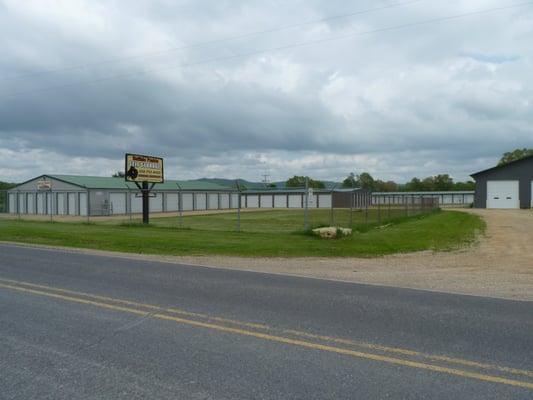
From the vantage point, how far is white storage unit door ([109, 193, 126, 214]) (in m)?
47.6

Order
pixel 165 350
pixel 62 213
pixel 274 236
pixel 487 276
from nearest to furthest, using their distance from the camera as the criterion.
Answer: pixel 165 350, pixel 487 276, pixel 274 236, pixel 62 213

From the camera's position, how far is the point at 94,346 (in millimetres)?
5055

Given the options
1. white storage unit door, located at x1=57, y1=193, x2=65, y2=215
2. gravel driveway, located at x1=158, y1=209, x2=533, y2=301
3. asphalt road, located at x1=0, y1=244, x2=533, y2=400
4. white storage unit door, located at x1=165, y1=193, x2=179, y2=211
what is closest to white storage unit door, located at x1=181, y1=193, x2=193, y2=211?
white storage unit door, located at x1=165, y1=193, x2=179, y2=211

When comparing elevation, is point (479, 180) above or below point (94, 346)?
above

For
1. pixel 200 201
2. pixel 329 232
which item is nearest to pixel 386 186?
pixel 200 201

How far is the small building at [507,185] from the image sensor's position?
A: 50438 millimetres

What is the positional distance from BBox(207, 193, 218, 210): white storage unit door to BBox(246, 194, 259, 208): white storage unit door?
46.4 ft

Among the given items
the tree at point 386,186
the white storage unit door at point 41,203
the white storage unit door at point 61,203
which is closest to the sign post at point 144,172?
the white storage unit door at point 61,203

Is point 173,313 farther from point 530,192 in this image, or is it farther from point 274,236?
point 530,192

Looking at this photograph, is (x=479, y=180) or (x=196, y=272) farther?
(x=479, y=180)

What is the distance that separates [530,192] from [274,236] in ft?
140

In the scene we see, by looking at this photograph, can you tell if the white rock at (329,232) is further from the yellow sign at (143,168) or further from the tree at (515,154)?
the tree at (515,154)

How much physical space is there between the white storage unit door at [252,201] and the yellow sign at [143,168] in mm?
46570

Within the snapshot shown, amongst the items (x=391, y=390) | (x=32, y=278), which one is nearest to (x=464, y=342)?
(x=391, y=390)
